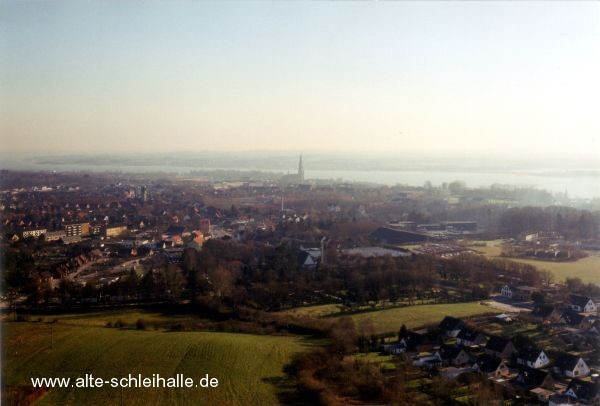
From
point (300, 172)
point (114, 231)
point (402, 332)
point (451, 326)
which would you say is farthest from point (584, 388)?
point (300, 172)

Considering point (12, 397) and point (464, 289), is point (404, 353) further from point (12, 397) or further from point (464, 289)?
point (12, 397)

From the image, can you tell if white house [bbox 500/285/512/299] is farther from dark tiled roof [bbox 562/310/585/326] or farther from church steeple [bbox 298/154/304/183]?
church steeple [bbox 298/154/304/183]

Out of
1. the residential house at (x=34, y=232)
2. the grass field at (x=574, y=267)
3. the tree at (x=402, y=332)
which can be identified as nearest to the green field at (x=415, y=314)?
the tree at (x=402, y=332)

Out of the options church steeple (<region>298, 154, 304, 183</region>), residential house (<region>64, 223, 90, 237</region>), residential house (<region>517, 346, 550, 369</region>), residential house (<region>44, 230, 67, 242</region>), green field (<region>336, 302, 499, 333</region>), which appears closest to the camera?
residential house (<region>517, 346, 550, 369</region>)

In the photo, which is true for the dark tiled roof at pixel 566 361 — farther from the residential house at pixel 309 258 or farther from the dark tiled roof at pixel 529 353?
the residential house at pixel 309 258

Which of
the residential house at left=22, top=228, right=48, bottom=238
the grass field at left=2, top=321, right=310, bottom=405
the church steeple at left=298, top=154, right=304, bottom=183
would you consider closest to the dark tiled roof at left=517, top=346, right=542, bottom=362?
the grass field at left=2, top=321, right=310, bottom=405

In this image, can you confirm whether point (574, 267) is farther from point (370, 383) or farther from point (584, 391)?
point (370, 383)

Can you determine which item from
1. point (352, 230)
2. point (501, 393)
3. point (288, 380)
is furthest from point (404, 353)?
point (352, 230)

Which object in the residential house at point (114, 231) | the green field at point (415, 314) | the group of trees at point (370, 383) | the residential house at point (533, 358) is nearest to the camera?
the group of trees at point (370, 383)
